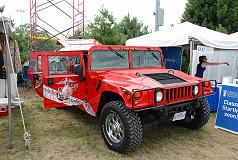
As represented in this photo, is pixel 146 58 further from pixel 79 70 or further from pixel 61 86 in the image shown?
pixel 61 86

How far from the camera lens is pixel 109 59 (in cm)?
521

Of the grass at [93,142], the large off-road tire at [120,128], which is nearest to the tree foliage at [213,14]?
the grass at [93,142]

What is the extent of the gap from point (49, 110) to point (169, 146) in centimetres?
355

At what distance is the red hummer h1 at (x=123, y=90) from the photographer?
4.06 metres

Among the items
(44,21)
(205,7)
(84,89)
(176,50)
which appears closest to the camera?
(84,89)

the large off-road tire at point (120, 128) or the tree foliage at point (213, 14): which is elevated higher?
the tree foliage at point (213, 14)

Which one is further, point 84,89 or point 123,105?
point 84,89

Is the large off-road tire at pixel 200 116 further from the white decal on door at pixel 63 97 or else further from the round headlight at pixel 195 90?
the white decal on door at pixel 63 97

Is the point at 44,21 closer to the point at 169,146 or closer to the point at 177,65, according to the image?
the point at 177,65

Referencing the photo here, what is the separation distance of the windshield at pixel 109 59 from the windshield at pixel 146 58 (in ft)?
0.70

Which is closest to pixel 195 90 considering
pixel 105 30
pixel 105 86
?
pixel 105 86

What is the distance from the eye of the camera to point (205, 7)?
14297 millimetres

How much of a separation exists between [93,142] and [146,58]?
206cm

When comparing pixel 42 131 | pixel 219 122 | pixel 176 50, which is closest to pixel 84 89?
pixel 42 131
